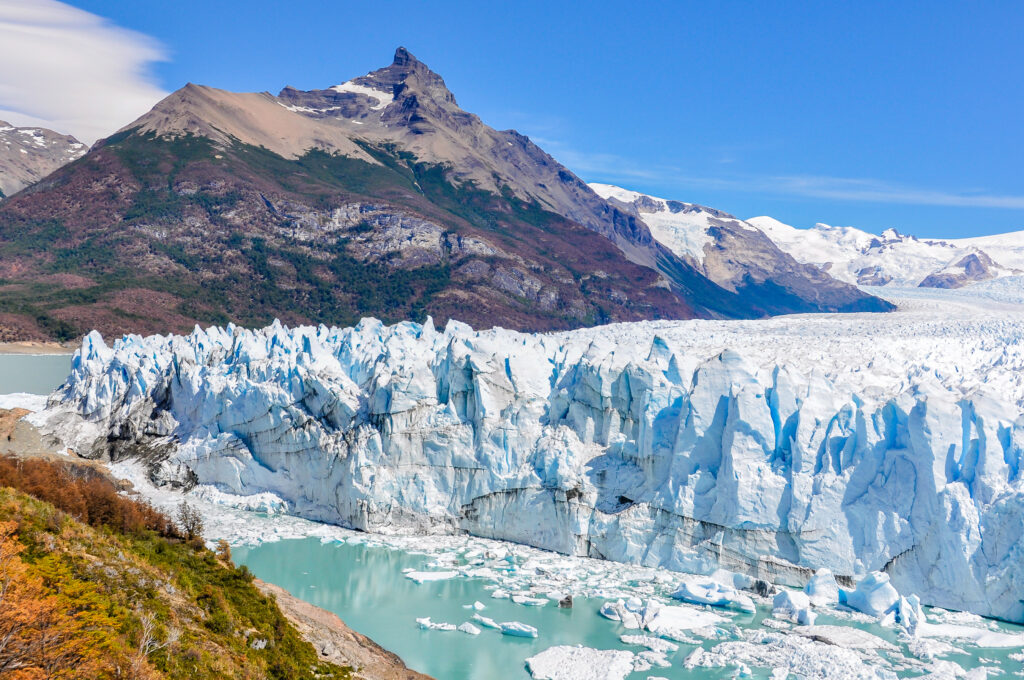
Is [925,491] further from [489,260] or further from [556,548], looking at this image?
[489,260]

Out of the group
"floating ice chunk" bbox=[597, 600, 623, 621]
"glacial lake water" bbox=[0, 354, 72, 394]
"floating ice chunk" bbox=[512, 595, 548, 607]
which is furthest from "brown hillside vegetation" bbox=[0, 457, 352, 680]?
"glacial lake water" bbox=[0, 354, 72, 394]

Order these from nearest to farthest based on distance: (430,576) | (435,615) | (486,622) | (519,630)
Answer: (519,630) < (486,622) < (435,615) < (430,576)

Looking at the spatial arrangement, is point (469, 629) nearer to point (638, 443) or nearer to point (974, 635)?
point (638, 443)

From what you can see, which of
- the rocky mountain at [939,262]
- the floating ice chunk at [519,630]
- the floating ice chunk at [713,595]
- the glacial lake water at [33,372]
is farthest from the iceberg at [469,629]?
the rocky mountain at [939,262]

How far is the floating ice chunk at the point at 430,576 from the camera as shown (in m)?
20.5

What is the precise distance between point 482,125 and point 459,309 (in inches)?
4188

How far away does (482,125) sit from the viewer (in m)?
200

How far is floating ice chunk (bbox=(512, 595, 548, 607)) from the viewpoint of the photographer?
18.8 meters

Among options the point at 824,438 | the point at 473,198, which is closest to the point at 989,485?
the point at 824,438

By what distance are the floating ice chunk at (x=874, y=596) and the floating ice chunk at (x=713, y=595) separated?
230cm

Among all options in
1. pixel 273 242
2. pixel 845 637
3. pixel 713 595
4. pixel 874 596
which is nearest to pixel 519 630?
pixel 713 595

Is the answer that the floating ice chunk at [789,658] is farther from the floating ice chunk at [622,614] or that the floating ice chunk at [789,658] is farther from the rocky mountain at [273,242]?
the rocky mountain at [273,242]

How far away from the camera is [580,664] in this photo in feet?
51.8

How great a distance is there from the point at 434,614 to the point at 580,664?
166 inches
